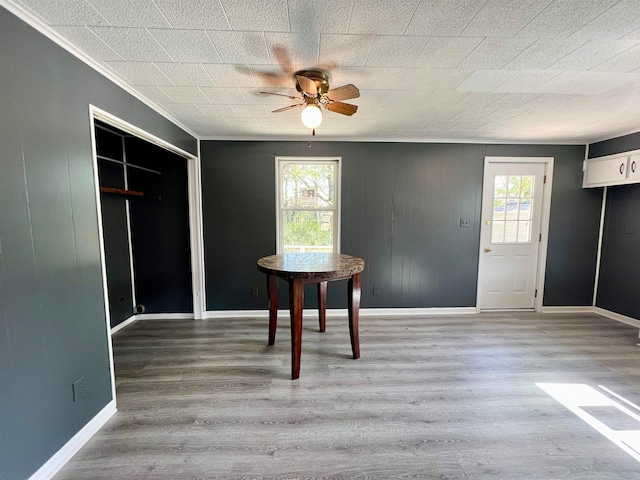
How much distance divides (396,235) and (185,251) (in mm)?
2824

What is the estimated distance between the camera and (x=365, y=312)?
12.0ft

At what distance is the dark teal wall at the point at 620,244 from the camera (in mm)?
3207

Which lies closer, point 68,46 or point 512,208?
point 68,46

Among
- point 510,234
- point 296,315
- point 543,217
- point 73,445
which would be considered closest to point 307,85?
point 296,315

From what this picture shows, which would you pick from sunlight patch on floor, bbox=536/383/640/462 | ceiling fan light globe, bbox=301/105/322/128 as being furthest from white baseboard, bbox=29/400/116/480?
sunlight patch on floor, bbox=536/383/640/462

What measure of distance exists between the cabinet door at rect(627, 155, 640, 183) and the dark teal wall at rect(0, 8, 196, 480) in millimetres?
5172

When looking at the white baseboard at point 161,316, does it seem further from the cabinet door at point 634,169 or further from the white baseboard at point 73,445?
the cabinet door at point 634,169

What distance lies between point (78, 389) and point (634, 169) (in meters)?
5.49

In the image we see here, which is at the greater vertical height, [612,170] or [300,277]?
[612,170]

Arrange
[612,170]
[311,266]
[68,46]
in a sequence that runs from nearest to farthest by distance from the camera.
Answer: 1. [68,46]
2. [311,266]
3. [612,170]

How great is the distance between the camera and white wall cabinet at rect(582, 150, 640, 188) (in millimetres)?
3010

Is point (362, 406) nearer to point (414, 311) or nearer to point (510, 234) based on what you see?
point (414, 311)

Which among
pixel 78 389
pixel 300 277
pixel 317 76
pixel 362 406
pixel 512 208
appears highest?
pixel 317 76

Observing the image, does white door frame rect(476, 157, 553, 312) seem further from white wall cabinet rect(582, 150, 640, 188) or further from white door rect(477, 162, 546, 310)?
white wall cabinet rect(582, 150, 640, 188)
